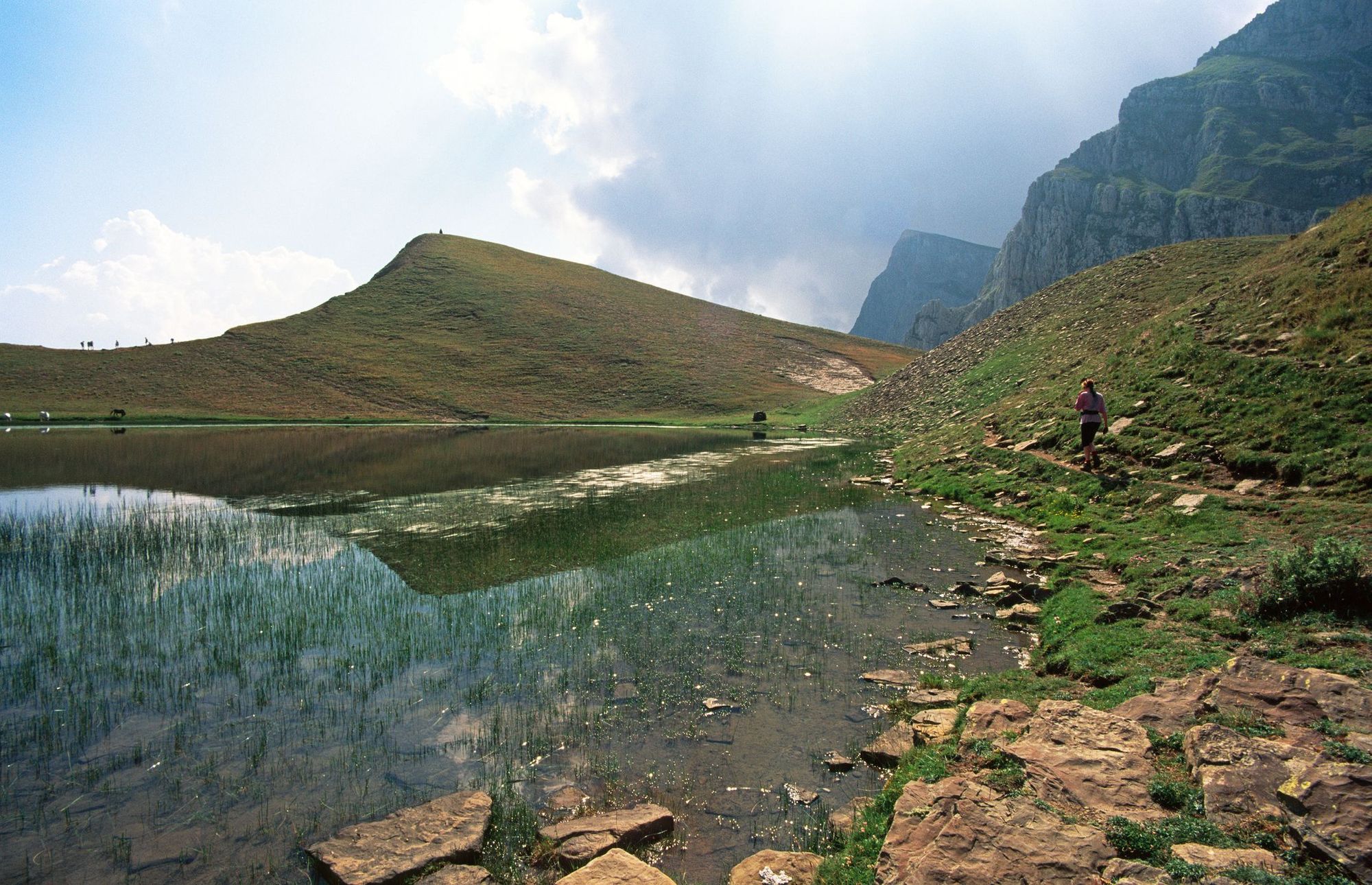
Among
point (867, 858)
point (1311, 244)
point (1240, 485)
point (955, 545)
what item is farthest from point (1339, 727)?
point (1311, 244)

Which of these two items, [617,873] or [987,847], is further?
[617,873]

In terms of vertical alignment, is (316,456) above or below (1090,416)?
below

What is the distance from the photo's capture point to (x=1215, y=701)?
8336 millimetres

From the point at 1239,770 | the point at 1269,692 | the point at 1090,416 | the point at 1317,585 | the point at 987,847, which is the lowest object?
the point at 987,847

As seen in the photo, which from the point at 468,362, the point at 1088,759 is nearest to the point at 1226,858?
the point at 1088,759

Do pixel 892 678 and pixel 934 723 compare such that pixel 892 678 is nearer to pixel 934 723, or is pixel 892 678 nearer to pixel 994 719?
pixel 934 723

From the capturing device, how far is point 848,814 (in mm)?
8430

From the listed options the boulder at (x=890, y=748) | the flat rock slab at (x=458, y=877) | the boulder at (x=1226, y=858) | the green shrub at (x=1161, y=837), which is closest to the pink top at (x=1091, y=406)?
the boulder at (x=890, y=748)

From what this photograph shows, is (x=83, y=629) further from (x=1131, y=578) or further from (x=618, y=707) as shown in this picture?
(x=1131, y=578)

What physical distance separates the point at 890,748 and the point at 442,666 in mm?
8678

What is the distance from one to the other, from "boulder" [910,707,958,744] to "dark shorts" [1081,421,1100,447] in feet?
59.1

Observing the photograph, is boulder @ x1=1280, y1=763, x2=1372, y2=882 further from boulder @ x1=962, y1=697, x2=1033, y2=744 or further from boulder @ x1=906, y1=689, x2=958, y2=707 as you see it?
boulder @ x1=906, y1=689, x2=958, y2=707

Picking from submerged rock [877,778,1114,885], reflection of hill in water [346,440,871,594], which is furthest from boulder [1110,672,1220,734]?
reflection of hill in water [346,440,871,594]

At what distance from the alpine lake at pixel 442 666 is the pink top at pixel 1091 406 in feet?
18.9
